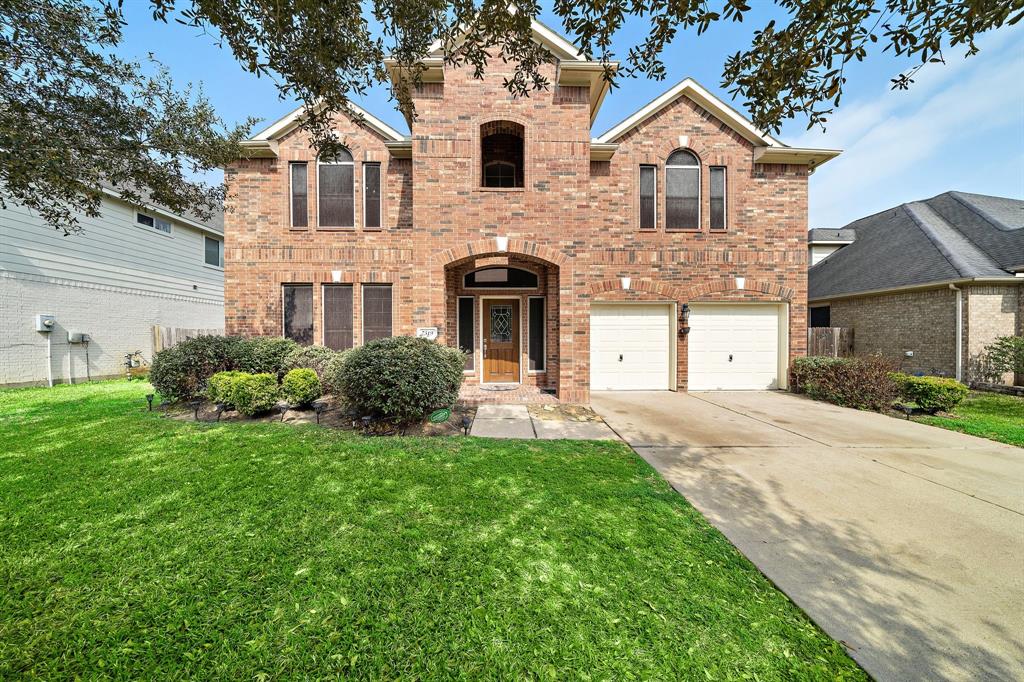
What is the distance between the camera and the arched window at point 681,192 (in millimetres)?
9633

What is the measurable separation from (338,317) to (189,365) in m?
3.17

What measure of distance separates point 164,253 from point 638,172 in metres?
16.1

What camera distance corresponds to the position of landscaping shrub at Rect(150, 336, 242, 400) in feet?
21.9

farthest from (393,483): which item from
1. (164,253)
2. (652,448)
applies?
(164,253)

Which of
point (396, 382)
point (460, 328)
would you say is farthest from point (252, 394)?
point (460, 328)

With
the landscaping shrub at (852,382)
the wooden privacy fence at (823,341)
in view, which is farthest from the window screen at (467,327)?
the wooden privacy fence at (823,341)

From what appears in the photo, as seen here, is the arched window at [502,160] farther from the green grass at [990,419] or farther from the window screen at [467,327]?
the green grass at [990,419]

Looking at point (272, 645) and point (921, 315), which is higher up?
point (921, 315)

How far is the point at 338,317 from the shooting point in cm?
934

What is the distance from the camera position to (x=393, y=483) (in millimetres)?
3795

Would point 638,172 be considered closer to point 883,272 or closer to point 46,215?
point 883,272

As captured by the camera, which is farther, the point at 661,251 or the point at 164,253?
the point at 164,253

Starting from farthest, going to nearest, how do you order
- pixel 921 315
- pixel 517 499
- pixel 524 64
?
pixel 921 315 → pixel 524 64 → pixel 517 499

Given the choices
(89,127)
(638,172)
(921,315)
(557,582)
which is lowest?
(557,582)
